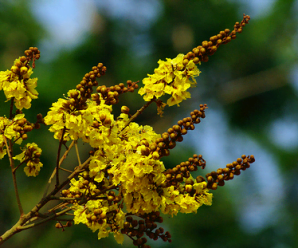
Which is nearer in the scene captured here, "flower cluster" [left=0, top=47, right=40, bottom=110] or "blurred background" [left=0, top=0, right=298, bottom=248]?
"flower cluster" [left=0, top=47, right=40, bottom=110]

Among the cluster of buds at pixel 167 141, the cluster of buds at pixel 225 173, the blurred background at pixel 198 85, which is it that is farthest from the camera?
the blurred background at pixel 198 85

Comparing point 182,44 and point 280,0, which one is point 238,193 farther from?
point 280,0

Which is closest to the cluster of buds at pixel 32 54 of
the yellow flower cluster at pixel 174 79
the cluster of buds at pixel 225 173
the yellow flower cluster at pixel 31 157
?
the yellow flower cluster at pixel 31 157

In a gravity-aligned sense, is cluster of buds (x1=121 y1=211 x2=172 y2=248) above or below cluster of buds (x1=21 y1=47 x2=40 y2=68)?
below

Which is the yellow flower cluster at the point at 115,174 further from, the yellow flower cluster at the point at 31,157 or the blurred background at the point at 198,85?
the blurred background at the point at 198,85

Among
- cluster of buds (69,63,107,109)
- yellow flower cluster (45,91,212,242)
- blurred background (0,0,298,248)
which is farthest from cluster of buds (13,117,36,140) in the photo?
blurred background (0,0,298,248)

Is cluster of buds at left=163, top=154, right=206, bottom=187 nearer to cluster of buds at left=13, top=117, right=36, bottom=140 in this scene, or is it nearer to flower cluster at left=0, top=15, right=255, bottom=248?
flower cluster at left=0, top=15, right=255, bottom=248
